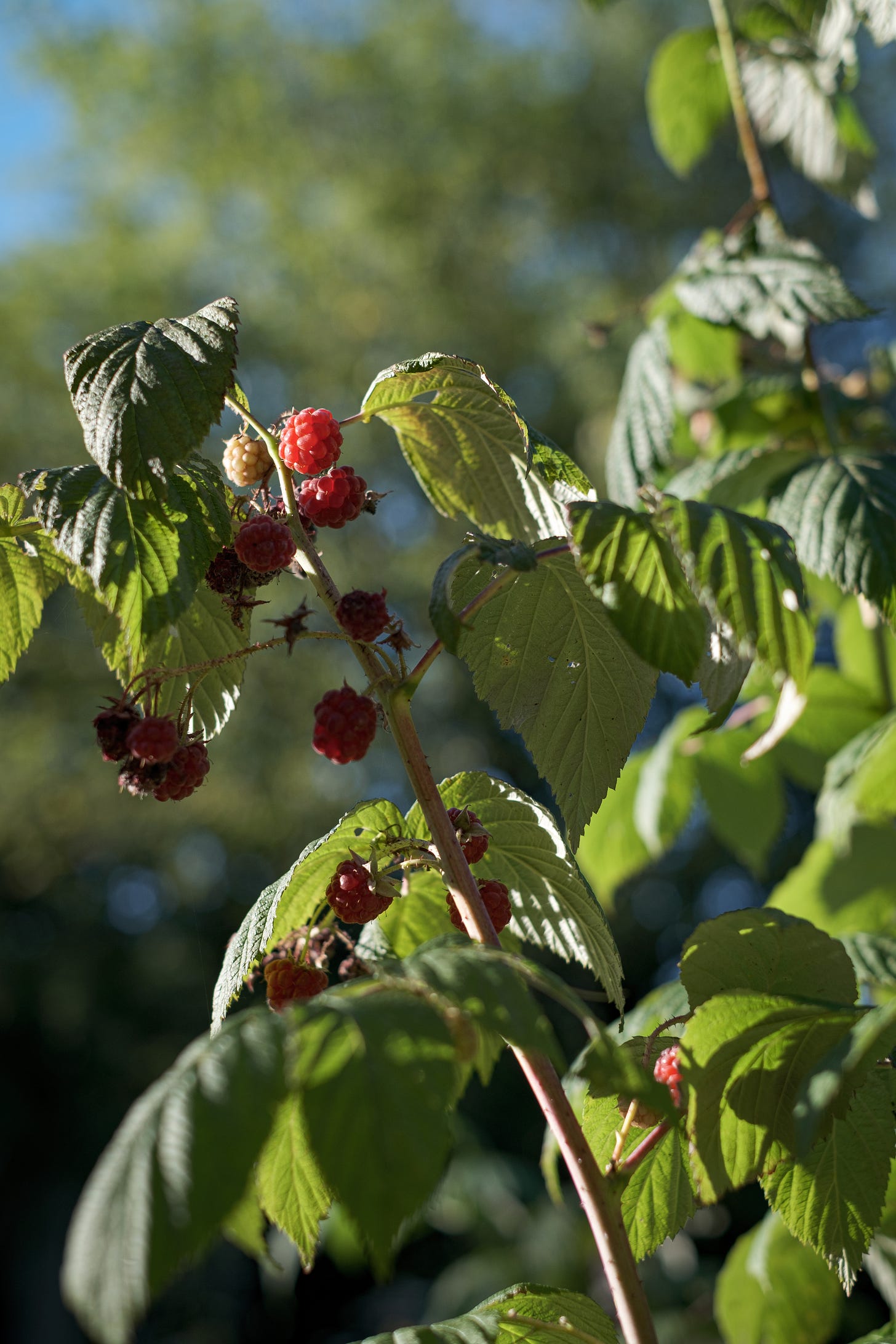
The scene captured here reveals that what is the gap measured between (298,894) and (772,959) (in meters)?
0.27

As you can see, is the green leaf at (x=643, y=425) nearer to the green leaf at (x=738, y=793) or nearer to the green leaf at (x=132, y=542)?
the green leaf at (x=738, y=793)

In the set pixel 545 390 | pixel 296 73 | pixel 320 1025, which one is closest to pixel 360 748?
pixel 320 1025

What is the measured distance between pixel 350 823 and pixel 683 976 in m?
0.20

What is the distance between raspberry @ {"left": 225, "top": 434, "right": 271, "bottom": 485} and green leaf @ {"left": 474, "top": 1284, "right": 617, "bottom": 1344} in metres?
0.44

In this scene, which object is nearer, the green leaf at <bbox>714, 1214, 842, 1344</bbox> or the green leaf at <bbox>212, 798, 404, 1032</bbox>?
the green leaf at <bbox>212, 798, 404, 1032</bbox>

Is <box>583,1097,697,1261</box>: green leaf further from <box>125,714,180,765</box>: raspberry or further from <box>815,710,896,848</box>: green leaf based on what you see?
<box>815,710,896,848</box>: green leaf

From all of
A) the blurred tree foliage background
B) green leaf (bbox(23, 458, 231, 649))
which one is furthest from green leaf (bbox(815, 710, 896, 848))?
the blurred tree foliage background

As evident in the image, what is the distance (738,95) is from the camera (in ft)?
3.98

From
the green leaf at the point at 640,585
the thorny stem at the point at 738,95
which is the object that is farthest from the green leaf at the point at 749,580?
the thorny stem at the point at 738,95

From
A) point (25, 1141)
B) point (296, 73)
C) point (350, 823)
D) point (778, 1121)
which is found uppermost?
point (296, 73)

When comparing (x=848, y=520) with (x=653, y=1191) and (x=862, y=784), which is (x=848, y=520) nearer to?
(x=862, y=784)

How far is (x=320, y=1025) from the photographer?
1.16 feet

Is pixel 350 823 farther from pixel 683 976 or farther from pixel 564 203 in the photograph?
pixel 564 203

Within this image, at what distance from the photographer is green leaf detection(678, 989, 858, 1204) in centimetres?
51
